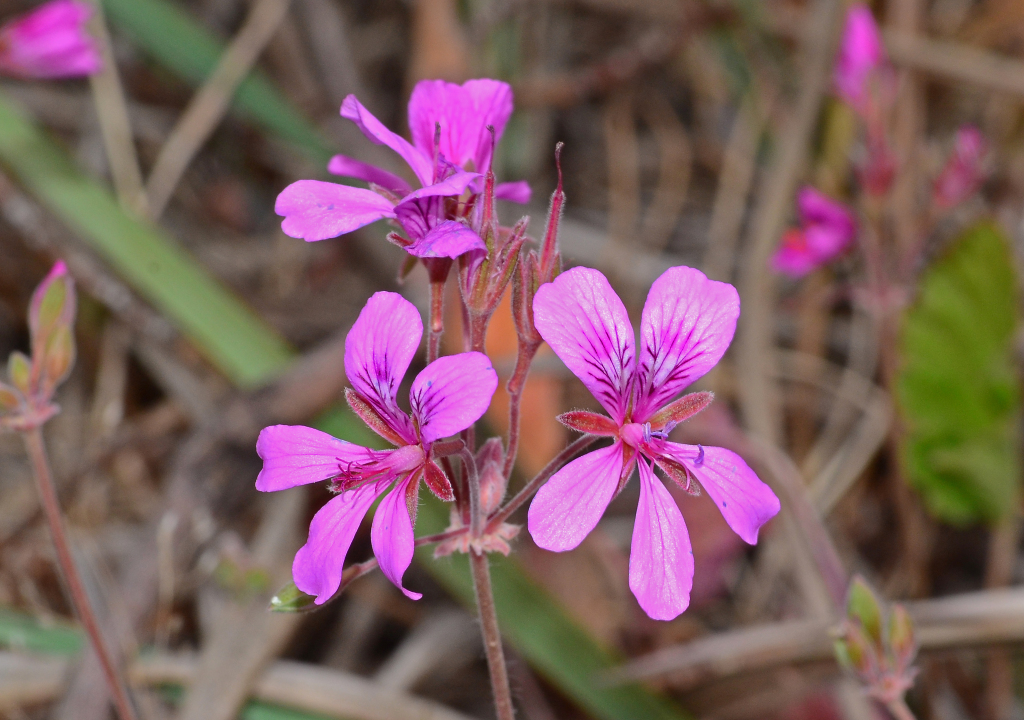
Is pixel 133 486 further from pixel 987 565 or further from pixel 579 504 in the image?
pixel 987 565

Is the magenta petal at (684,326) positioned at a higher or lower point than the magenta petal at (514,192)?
lower

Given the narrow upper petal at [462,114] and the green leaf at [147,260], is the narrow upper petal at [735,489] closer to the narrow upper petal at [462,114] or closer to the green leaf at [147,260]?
the narrow upper petal at [462,114]

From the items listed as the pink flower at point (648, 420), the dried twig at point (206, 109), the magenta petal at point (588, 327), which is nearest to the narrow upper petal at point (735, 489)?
the pink flower at point (648, 420)

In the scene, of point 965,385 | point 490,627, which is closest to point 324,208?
point 490,627

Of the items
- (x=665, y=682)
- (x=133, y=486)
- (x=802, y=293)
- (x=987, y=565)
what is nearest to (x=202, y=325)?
(x=133, y=486)

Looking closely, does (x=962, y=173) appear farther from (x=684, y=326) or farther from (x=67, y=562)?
(x=67, y=562)

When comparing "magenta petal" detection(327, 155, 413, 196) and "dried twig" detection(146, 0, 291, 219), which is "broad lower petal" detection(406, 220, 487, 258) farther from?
"dried twig" detection(146, 0, 291, 219)

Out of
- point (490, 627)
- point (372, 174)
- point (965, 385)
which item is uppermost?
point (965, 385)

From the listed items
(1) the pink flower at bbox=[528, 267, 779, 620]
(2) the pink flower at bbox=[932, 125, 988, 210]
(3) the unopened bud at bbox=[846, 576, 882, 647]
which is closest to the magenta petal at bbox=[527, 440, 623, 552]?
(1) the pink flower at bbox=[528, 267, 779, 620]
